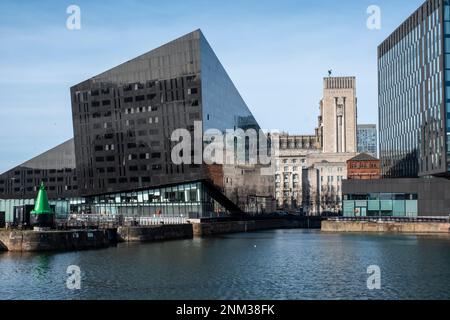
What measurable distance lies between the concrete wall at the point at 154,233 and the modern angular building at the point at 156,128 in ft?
55.5

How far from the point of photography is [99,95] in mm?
137250

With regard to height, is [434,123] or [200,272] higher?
[434,123]

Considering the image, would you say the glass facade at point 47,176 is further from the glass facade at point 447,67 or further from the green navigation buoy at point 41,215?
the glass facade at point 447,67

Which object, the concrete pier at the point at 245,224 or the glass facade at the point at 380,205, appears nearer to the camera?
the concrete pier at the point at 245,224

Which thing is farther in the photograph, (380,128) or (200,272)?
(380,128)

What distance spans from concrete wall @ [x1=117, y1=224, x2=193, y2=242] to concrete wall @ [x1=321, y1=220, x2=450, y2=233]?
32.2 metres

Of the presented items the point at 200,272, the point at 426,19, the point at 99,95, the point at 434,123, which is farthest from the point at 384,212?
the point at 200,272

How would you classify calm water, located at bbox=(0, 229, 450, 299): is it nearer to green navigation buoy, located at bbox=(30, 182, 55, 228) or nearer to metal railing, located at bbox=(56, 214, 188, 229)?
green navigation buoy, located at bbox=(30, 182, 55, 228)

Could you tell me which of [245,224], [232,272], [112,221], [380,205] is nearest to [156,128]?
[112,221]

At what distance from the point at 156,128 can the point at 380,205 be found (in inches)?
1679

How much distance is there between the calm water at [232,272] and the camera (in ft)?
161

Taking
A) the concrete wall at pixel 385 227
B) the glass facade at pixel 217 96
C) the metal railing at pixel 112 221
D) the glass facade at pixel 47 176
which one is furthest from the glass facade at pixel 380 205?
the glass facade at pixel 47 176
